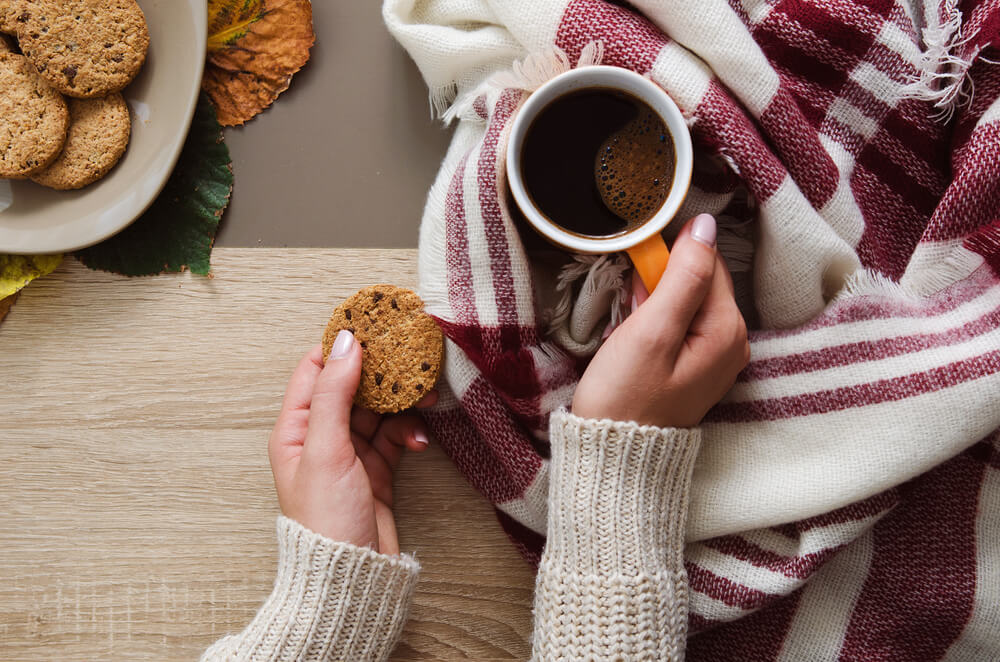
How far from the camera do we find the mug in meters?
0.62

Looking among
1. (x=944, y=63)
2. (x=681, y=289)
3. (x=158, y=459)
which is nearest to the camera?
(x=681, y=289)

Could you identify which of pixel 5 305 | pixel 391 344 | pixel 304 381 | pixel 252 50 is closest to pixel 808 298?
pixel 391 344

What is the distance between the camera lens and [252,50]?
0.82m

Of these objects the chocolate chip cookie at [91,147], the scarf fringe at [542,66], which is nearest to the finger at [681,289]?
the scarf fringe at [542,66]

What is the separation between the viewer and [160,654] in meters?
0.82

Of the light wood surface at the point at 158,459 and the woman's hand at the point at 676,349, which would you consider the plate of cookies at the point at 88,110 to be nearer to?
the light wood surface at the point at 158,459

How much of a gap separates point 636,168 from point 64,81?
2.11 feet

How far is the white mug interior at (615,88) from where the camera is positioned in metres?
0.62

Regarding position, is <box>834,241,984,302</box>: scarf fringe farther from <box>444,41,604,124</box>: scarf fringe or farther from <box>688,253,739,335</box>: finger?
<box>444,41,604,124</box>: scarf fringe

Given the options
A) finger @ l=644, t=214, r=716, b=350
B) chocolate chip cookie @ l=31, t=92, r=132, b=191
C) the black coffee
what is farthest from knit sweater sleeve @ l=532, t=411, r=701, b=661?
chocolate chip cookie @ l=31, t=92, r=132, b=191

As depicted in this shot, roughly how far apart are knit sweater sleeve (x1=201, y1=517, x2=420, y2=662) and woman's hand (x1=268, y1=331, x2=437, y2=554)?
2 centimetres

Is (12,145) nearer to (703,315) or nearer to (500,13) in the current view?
(500,13)

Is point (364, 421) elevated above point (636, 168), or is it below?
below

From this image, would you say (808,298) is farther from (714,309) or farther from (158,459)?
(158,459)
